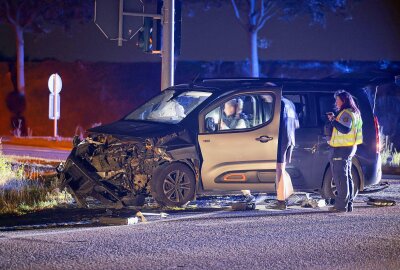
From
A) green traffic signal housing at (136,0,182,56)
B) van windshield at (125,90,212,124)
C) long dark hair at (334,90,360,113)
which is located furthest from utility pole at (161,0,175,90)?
long dark hair at (334,90,360,113)

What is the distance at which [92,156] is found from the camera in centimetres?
1292

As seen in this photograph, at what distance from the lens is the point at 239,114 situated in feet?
44.0

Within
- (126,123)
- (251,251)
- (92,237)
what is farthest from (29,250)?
(126,123)

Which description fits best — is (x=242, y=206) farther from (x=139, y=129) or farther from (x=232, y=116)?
(x=139, y=129)

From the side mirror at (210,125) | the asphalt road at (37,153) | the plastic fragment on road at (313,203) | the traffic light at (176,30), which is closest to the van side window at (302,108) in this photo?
the plastic fragment on road at (313,203)

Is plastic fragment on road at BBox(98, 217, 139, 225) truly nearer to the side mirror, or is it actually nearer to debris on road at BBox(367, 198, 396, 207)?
the side mirror

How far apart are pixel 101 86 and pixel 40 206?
43754mm

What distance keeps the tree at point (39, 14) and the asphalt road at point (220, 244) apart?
105ft

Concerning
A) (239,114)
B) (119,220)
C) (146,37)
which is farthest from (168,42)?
(119,220)

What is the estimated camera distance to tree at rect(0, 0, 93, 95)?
43.2 meters

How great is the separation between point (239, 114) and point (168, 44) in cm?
328

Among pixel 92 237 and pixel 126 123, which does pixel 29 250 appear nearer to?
pixel 92 237

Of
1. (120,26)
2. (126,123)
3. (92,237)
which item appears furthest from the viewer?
(120,26)

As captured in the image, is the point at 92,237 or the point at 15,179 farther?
the point at 15,179
